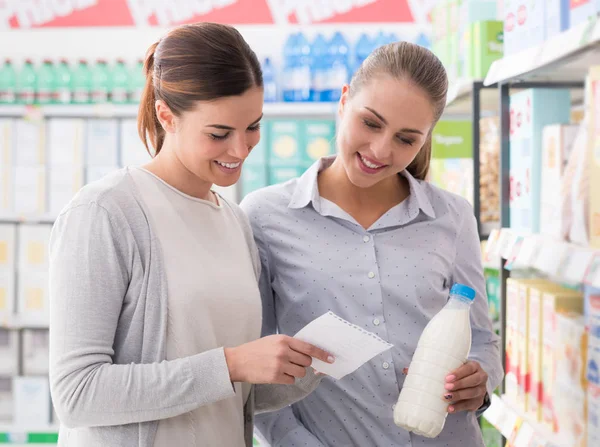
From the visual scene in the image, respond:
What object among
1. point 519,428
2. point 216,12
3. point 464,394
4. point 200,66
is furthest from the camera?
point 216,12

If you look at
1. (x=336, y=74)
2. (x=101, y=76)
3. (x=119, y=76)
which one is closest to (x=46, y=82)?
(x=101, y=76)

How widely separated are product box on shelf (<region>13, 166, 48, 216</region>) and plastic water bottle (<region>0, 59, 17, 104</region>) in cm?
45

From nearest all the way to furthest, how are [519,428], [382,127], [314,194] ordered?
[382,127]
[314,194]
[519,428]

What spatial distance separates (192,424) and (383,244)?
25.4 inches

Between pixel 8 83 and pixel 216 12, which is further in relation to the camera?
pixel 216 12

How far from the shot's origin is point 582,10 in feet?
5.73

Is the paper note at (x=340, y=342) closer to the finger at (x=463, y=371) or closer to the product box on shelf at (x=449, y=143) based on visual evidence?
the finger at (x=463, y=371)

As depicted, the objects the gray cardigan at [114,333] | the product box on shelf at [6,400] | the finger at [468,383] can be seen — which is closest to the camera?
the gray cardigan at [114,333]

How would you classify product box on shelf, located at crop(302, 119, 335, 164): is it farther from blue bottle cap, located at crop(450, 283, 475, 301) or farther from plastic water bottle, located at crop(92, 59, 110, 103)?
blue bottle cap, located at crop(450, 283, 475, 301)

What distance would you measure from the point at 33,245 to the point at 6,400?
1.02m

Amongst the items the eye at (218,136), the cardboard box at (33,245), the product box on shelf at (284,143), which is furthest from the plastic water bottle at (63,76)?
the eye at (218,136)

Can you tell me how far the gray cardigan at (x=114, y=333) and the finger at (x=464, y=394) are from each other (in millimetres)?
458

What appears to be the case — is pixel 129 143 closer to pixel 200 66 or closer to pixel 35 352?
pixel 35 352

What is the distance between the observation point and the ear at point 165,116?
1561 mm
